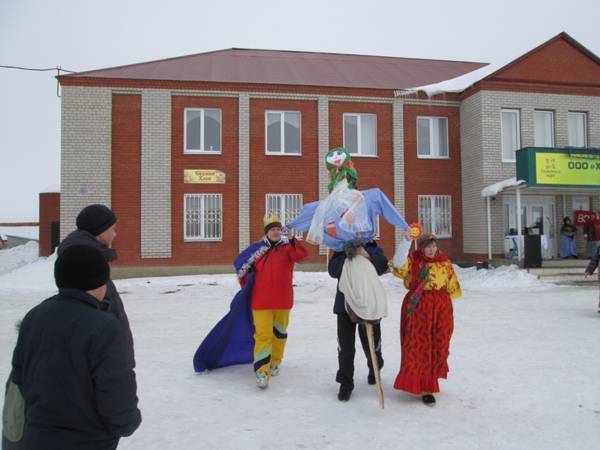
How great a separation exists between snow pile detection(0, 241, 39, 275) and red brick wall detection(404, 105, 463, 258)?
56.1 feet

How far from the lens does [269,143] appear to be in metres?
17.2

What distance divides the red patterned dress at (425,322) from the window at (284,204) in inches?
496

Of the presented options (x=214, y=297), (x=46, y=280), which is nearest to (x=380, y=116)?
(x=214, y=297)

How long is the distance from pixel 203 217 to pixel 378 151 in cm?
674

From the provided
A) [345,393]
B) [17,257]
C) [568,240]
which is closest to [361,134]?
[568,240]

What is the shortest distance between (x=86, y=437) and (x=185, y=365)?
3715 mm

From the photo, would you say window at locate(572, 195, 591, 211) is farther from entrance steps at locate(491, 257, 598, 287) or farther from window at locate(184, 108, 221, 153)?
window at locate(184, 108, 221, 153)

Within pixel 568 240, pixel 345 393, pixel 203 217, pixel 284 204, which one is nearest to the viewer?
pixel 345 393

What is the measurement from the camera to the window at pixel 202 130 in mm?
16766

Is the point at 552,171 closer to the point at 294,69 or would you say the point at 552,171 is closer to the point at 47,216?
the point at 294,69

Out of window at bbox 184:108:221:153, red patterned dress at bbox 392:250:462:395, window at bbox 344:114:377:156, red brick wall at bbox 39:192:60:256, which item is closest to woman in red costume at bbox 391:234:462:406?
red patterned dress at bbox 392:250:462:395

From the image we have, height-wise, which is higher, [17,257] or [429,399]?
[17,257]

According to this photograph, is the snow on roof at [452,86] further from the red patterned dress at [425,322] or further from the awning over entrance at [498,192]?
the red patterned dress at [425,322]

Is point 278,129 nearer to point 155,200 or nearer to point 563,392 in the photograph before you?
point 155,200
